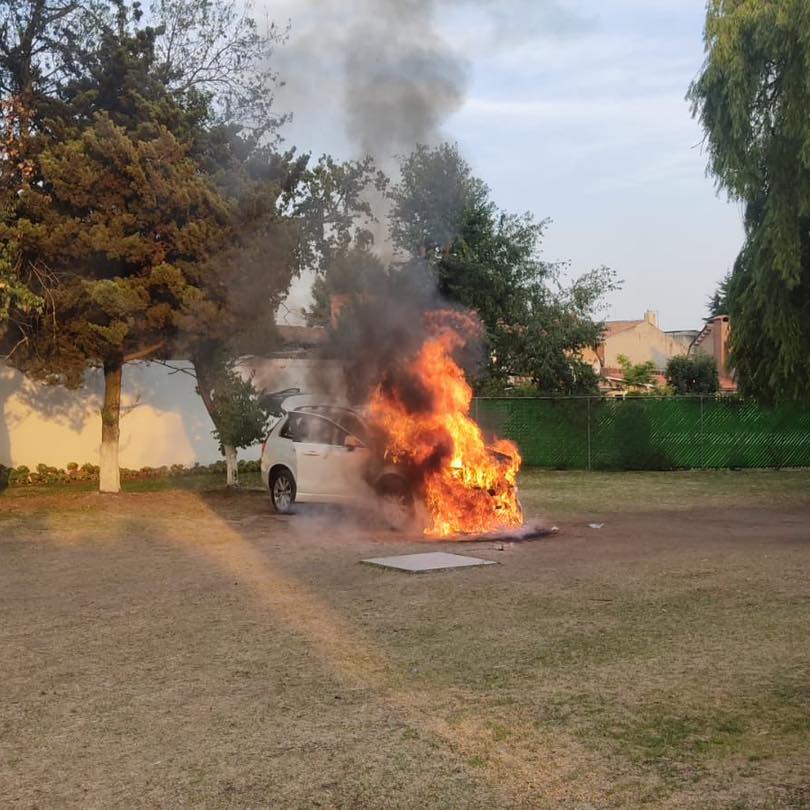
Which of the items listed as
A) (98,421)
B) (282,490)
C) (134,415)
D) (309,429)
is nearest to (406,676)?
(309,429)

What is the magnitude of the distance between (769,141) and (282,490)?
967 centimetres

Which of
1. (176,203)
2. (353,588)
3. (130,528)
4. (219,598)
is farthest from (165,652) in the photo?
(176,203)

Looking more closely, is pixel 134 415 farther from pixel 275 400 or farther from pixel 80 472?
pixel 275 400

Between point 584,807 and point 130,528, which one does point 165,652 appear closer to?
point 584,807

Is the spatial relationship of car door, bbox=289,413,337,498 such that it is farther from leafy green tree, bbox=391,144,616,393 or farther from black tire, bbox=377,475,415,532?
leafy green tree, bbox=391,144,616,393

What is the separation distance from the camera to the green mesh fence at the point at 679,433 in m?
24.8

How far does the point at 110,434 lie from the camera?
19.2 metres

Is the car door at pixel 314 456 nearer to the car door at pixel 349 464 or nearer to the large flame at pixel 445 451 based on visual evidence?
the car door at pixel 349 464

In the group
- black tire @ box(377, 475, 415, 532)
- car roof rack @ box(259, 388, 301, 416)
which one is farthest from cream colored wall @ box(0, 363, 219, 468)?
black tire @ box(377, 475, 415, 532)

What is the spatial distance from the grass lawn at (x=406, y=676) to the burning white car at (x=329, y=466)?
68.3 inches

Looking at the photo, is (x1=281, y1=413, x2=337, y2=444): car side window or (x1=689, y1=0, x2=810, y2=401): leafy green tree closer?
(x1=689, y1=0, x2=810, y2=401): leafy green tree

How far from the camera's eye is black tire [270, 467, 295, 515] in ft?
51.6

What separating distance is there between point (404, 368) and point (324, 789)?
10.7 meters

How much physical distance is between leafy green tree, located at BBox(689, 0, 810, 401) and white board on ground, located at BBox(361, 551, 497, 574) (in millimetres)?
7812
